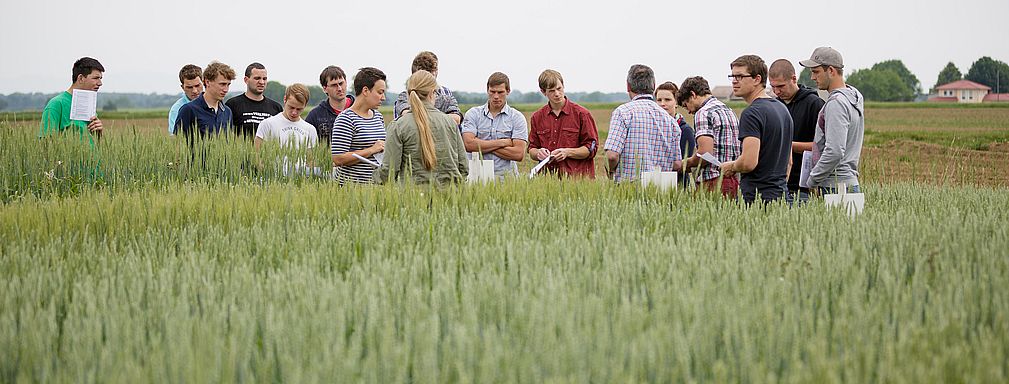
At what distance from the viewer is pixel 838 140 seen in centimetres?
534

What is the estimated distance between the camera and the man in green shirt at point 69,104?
7254mm

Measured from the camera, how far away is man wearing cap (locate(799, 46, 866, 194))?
5359 mm

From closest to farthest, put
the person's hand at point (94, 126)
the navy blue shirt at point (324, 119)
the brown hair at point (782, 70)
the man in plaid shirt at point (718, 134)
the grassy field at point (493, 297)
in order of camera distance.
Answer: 1. the grassy field at point (493, 297)
2. the man in plaid shirt at point (718, 134)
3. the brown hair at point (782, 70)
4. the person's hand at point (94, 126)
5. the navy blue shirt at point (324, 119)

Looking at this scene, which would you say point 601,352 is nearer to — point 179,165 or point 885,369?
point 885,369

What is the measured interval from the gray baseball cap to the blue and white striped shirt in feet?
10.8

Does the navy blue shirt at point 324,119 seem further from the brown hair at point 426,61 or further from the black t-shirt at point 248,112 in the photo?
the brown hair at point 426,61

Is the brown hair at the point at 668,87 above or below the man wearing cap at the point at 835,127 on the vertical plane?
above

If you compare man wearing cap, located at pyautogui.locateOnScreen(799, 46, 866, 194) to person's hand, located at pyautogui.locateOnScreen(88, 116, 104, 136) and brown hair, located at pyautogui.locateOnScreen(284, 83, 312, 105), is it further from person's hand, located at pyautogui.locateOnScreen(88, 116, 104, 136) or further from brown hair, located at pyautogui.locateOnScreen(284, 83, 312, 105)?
person's hand, located at pyautogui.locateOnScreen(88, 116, 104, 136)

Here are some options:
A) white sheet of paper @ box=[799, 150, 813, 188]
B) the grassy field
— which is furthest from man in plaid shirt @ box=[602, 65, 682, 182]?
the grassy field

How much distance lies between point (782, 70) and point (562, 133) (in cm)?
200

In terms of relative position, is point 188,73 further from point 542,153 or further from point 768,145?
point 768,145

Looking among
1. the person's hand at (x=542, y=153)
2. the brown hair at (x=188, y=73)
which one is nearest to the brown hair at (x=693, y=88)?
the person's hand at (x=542, y=153)

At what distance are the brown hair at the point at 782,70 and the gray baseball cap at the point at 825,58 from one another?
29 cm

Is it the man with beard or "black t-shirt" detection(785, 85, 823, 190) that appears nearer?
"black t-shirt" detection(785, 85, 823, 190)
